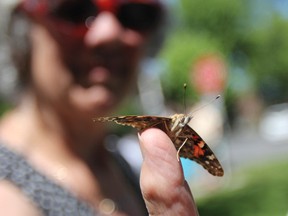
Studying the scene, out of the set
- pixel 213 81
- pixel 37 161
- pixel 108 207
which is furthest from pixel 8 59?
pixel 213 81

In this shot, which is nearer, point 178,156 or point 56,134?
point 178,156

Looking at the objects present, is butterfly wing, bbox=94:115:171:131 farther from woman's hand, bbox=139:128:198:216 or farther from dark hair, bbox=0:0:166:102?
dark hair, bbox=0:0:166:102

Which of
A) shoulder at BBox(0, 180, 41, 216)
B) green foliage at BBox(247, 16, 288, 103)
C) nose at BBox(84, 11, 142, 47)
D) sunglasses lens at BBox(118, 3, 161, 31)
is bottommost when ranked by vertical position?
green foliage at BBox(247, 16, 288, 103)

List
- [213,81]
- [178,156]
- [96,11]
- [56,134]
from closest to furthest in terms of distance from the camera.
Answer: [178,156], [56,134], [96,11], [213,81]

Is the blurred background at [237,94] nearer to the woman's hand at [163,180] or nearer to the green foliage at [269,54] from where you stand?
the green foliage at [269,54]

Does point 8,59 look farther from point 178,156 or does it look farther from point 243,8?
point 243,8

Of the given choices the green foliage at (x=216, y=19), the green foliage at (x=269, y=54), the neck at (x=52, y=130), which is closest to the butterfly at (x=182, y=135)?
the neck at (x=52, y=130)

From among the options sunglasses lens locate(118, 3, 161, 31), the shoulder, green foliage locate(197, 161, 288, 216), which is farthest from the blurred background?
the shoulder
